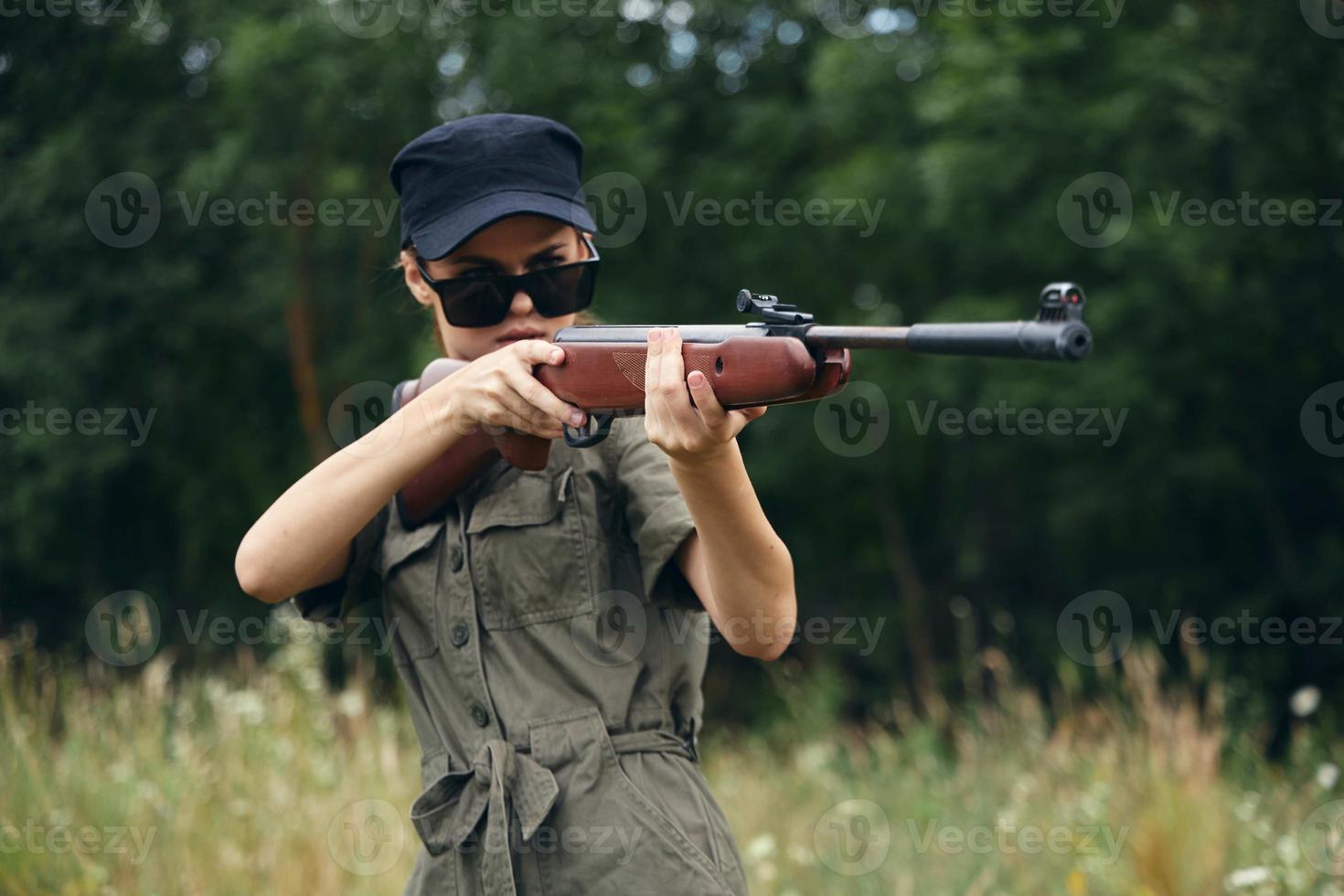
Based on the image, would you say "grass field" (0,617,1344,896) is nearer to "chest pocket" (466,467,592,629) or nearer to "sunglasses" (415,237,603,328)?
"chest pocket" (466,467,592,629)

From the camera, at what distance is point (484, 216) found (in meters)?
2.29

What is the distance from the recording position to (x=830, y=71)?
13.3 m

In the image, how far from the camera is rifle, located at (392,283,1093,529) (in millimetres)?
1664

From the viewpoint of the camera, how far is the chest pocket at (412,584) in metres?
2.28

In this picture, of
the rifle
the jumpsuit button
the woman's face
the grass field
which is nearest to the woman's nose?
the woman's face

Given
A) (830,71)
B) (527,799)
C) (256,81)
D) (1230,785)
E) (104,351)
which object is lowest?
(1230,785)

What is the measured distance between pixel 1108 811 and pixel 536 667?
3.45 metres

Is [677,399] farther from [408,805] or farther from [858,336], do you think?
[408,805]

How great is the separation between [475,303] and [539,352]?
254 mm

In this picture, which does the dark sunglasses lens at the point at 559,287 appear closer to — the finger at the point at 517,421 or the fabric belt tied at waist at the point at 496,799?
the finger at the point at 517,421

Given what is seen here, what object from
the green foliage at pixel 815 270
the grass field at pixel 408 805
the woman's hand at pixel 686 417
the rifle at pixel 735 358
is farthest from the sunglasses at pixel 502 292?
the green foliage at pixel 815 270

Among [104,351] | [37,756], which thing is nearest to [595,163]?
[104,351]

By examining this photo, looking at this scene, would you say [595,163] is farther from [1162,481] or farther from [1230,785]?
[1230,785]

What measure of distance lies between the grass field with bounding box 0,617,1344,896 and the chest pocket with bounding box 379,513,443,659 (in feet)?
6.86
